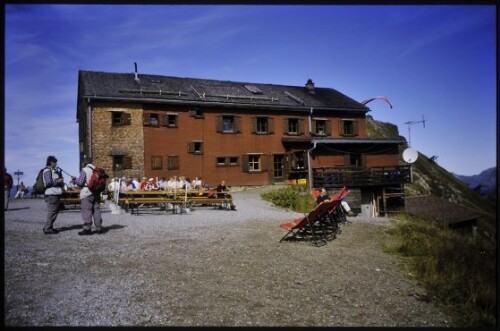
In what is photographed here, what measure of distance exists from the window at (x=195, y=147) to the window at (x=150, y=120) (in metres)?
2.46

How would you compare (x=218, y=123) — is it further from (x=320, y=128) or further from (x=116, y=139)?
(x=320, y=128)

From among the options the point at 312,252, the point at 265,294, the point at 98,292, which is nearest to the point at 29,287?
the point at 98,292

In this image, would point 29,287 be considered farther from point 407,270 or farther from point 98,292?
point 407,270

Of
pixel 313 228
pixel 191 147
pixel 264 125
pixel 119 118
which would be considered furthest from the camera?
pixel 264 125

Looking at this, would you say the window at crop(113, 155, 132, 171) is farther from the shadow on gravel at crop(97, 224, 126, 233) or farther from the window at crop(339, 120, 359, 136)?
the window at crop(339, 120, 359, 136)

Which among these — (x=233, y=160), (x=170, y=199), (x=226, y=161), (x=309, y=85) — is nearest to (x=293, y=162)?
(x=233, y=160)

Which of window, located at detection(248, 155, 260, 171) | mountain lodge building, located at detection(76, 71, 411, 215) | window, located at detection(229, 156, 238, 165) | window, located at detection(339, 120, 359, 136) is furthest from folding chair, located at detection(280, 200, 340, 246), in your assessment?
window, located at detection(339, 120, 359, 136)

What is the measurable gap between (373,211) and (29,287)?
21.0m

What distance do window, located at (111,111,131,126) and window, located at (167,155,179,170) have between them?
3.34m

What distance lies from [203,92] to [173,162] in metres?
5.77

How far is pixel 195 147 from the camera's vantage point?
74.5 ft

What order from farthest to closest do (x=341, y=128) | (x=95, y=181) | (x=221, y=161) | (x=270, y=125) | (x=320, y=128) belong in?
(x=341, y=128) < (x=320, y=128) < (x=270, y=125) < (x=221, y=161) < (x=95, y=181)

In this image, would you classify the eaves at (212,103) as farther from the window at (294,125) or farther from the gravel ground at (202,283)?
the gravel ground at (202,283)

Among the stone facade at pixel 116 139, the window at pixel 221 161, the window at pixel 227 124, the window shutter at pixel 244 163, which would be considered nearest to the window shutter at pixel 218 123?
the window at pixel 227 124
